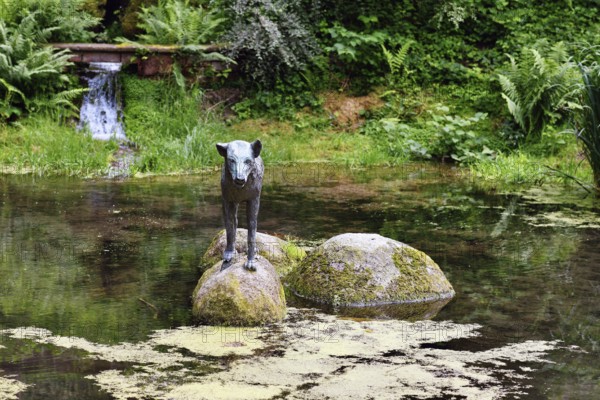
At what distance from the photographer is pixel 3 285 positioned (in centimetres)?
733

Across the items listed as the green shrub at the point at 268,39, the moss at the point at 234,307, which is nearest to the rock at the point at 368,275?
the moss at the point at 234,307

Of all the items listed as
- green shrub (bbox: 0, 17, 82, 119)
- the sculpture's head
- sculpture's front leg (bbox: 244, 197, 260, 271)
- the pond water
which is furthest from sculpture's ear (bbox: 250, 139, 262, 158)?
green shrub (bbox: 0, 17, 82, 119)

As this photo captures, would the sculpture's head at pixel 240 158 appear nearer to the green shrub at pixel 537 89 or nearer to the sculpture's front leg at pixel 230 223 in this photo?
the sculpture's front leg at pixel 230 223

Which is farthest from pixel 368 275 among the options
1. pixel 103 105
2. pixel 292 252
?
pixel 103 105

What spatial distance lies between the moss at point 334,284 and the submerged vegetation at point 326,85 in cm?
673

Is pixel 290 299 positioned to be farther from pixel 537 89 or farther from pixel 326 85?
pixel 326 85

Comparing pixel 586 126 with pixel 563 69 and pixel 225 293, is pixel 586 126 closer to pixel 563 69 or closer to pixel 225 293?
pixel 563 69

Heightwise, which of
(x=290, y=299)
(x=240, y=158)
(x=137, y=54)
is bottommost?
(x=290, y=299)

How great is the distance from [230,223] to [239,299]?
0.68 metres

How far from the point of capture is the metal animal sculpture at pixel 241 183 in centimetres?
613

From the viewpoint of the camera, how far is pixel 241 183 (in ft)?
19.9

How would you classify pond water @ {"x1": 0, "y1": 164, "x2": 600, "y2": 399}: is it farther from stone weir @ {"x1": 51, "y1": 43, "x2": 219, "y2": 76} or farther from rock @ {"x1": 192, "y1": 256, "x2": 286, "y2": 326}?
stone weir @ {"x1": 51, "y1": 43, "x2": 219, "y2": 76}

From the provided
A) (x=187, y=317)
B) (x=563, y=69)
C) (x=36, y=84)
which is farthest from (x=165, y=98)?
(x=187, y=317)

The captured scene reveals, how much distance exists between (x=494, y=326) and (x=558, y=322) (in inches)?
21.3
